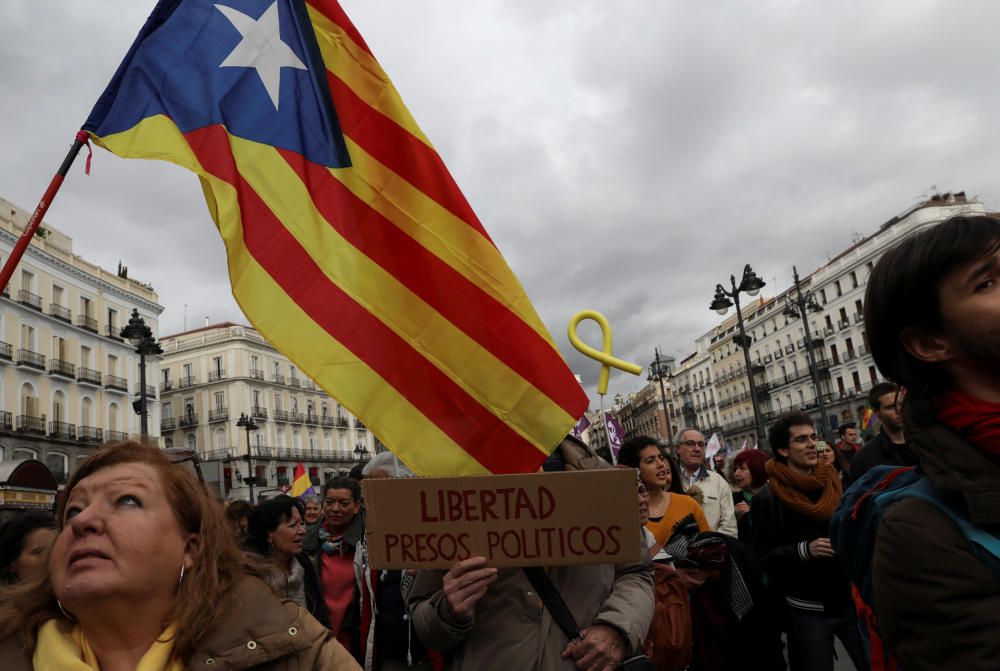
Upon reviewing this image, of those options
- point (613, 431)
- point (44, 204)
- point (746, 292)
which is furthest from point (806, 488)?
point (746, 292)

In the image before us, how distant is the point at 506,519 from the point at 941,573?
1.20 metres

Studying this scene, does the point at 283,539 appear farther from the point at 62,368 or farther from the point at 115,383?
the point at 115,383

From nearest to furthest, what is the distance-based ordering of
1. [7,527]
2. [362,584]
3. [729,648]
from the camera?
[729,648] → [7,527] → [362,584]

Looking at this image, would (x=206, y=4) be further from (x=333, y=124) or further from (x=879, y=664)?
(x=879, y=664)

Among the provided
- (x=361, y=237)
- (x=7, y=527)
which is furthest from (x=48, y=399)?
(x=361, y=237)

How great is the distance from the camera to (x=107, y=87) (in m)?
3.31

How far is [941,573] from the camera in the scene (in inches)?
52.3

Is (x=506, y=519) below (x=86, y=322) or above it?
below

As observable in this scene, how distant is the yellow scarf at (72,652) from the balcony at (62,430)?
40.3 m

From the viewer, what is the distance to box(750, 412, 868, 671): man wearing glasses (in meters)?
3.87

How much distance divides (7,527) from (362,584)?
6.78ft

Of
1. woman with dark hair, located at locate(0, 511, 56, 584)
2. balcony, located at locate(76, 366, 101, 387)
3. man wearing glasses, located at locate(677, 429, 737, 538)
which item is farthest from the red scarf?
balcony, located at locate(76, 366, 101, 387)

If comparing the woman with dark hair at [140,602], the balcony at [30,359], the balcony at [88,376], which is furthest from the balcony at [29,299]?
the woman with dark hair at [140,602]

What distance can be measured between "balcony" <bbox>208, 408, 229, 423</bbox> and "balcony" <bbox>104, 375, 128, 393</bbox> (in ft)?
54.4
